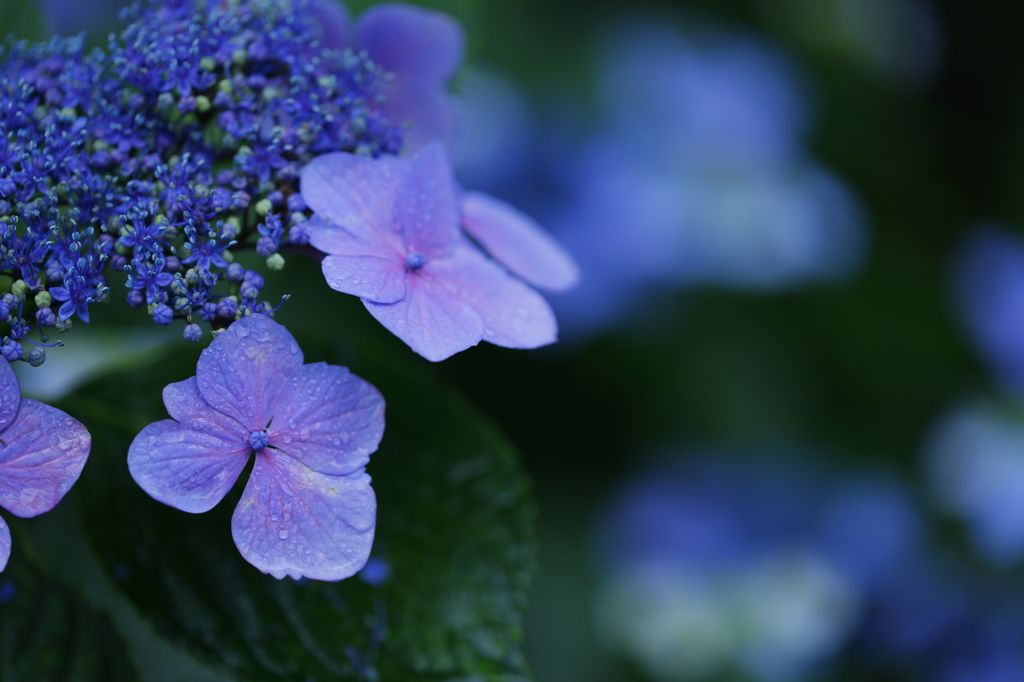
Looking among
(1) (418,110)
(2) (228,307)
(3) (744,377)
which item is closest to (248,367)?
(2) (228,307)

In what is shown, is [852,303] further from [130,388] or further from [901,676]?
[130,388]

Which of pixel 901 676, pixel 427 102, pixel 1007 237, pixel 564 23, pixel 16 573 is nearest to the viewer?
pixel 16 573

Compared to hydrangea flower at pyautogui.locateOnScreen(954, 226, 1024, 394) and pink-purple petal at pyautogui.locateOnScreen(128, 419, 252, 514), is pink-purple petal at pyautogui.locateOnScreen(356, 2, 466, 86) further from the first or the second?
hydrangea flower at pyautogui.locateOnScreen(954, 226, 1024, 394)

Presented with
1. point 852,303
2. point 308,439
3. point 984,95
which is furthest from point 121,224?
point 984,95

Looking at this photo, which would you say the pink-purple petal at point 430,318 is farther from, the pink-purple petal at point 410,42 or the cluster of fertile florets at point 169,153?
the pink-purple petal at point 410,42

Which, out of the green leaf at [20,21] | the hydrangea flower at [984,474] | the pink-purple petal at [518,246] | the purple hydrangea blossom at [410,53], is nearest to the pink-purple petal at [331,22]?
the purple hydrangea blossom at [410,53]

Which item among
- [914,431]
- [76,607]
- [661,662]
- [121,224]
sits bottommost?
[661,662]

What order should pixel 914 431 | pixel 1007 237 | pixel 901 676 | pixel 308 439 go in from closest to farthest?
1. pixel 308 439
2. pixel 901 676
3. pixel 914 431
4. pixel 1007 237
